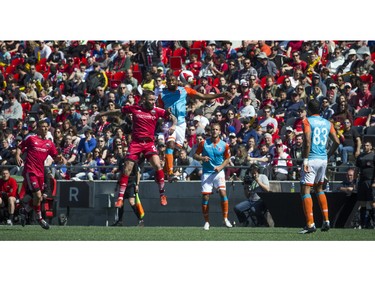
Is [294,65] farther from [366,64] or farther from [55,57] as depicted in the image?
[55,57]

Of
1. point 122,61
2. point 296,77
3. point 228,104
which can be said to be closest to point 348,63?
point 296,77

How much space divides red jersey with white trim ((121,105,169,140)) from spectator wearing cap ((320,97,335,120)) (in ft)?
19.3

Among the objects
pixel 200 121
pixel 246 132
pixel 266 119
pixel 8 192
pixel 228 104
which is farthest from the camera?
pixel 228 104

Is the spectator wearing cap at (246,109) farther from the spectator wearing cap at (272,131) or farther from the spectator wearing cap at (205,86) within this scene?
the spectator wearing cap at (272,131)

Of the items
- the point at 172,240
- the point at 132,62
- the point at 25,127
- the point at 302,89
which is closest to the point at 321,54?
the point at 302,89

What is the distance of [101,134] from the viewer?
26578 millimetres

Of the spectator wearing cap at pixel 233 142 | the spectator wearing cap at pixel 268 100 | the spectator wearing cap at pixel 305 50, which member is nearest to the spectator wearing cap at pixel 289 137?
the spectator wearing cap at pixel 233 142

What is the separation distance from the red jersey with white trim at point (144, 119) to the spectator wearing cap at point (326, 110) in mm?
5877

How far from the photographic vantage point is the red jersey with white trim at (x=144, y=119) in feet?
62.9

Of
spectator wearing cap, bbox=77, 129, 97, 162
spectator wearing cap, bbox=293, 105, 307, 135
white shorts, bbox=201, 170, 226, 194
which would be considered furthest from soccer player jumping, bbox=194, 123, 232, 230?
spectator wearing cap, bbox=77, 129, 97, 162

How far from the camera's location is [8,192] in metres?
23.8

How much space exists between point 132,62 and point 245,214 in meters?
8.36

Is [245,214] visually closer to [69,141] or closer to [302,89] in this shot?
[302,89]

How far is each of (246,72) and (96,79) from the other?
4.57 meters
